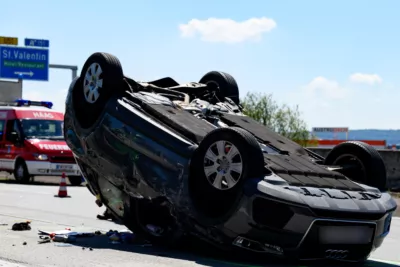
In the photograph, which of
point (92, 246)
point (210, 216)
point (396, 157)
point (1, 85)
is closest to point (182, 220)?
Answer: point (210, 216)

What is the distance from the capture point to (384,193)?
7.95 meters

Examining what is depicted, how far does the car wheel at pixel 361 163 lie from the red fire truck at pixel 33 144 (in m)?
13.8

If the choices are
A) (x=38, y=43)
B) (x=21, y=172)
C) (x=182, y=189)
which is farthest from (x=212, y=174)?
(x=38, y=43)

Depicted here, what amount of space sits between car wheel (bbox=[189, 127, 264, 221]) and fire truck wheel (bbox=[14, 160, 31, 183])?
14.8m

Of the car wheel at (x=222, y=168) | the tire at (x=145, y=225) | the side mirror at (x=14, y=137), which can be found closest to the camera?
the car wheel at (x=222, y=168)

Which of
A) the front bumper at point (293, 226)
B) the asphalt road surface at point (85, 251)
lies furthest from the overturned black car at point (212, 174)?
the asphalt road surface at point (85, 251)

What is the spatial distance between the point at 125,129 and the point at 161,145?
23.4 inches

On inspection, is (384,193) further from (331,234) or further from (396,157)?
(396,157)

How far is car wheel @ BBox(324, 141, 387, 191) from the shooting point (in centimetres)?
811

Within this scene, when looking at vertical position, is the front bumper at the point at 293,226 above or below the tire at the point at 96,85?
below

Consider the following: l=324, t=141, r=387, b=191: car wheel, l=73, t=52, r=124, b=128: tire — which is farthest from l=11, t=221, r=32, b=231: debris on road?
l=324, t=141, r=387, b=191: car wheel

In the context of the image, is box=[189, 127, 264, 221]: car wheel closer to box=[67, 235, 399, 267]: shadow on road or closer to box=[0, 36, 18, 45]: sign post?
box=[67, 235, 399, 267]: shadow on road

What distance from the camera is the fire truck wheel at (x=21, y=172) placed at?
21.5 meters

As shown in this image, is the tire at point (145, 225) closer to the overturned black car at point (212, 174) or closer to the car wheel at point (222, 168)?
the overturned black car at point (212, 174)
